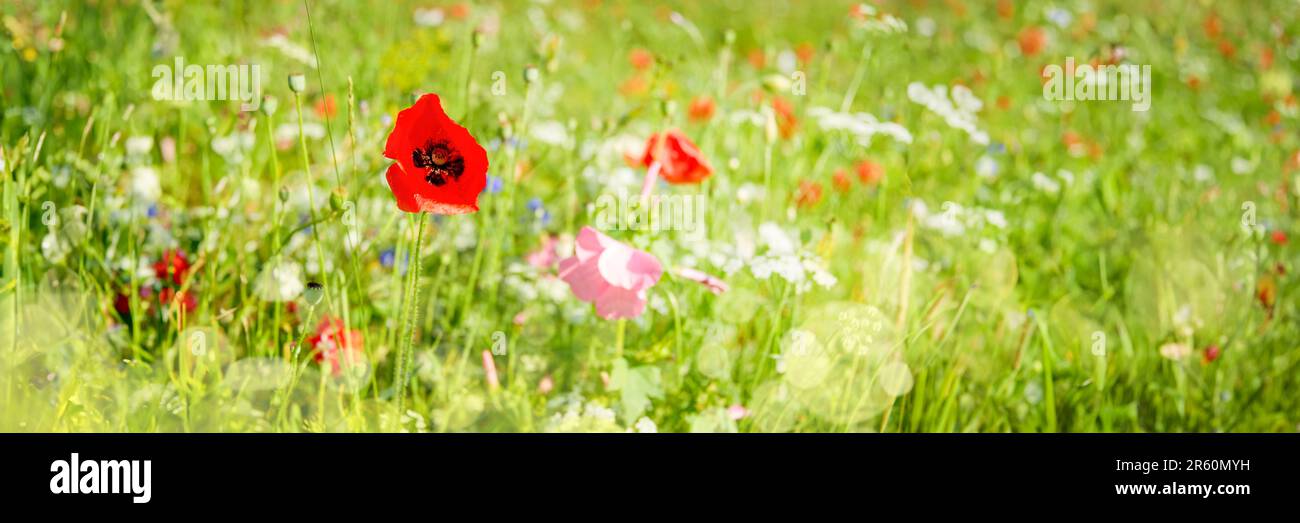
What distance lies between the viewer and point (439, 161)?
1.28 meters

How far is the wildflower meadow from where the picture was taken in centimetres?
147

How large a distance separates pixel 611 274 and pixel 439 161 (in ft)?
0.89

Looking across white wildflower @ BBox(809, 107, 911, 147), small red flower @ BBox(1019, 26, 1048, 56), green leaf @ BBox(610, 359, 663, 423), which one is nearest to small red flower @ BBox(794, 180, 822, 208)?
white wildflower @ BBox(809, 107, 911, 147)

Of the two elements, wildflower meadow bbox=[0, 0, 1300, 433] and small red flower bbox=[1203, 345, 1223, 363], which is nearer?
wildflower meadow bbox=[0, 0, 1300, 433]

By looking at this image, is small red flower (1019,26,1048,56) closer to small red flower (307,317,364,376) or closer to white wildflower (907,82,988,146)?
white wildflower (907,82,988,146)

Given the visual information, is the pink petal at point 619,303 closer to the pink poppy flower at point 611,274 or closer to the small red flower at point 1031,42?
the pink poppy flower at point 611,274

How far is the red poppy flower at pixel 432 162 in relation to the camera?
1215mm

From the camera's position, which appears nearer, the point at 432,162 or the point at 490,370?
the point at 432,162

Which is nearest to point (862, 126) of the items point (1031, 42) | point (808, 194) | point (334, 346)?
point (808, 194)

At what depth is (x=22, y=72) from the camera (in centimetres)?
200
